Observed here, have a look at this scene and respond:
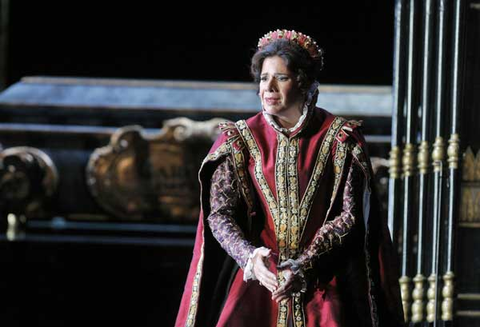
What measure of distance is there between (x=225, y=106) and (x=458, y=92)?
2.30 metres

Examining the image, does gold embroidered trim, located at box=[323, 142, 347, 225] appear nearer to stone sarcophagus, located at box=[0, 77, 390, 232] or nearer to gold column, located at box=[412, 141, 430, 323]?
gold column, located at box=[412, 141, 430, 323]

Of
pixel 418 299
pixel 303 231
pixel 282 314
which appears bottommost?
pixel 418 299

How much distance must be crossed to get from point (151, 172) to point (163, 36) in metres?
0.84

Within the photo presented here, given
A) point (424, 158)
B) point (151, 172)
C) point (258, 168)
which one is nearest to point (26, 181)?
point (151, 172)

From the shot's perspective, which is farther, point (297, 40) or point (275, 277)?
point (297, 40)

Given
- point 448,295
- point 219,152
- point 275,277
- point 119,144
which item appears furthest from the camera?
point 119,144

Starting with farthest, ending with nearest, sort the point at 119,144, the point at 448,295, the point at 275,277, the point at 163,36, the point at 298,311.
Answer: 1. the point at 163,36
2. the point at 119,144
3. the point at 448,295
4. the point at 298,311
5. the point at 275,277

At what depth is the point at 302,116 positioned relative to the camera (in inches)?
119

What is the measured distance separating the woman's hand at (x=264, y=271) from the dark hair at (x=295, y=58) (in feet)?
1.53

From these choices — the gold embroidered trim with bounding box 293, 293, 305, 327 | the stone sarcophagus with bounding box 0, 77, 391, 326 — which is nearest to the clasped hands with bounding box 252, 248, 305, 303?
the gold embroidered trim with bounding box 293, 293, 305, 327

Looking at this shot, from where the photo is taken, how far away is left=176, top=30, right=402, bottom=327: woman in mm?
2928

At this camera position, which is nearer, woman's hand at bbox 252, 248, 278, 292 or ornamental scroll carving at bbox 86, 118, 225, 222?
woman's hand at bbox 252, 248, 278, 292

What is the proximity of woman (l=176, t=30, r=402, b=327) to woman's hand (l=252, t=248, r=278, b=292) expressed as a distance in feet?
0.18

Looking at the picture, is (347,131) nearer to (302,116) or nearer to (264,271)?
(302,116)
